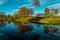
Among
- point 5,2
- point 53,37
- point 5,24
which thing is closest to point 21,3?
point 5,2

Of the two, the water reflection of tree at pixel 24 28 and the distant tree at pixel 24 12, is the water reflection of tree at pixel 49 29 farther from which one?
the distant tree at pixel 24 12

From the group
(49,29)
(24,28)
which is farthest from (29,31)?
(49,29)

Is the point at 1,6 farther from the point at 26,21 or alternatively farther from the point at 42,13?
the point at 42,13

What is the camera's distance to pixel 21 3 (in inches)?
174

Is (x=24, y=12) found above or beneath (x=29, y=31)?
above

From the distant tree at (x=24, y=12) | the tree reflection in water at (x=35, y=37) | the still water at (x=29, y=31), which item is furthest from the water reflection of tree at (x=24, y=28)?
the distant tree at (x=24, y=12)

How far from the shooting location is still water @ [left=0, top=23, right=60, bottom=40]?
4211 mm

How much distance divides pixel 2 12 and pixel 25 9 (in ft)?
2.45

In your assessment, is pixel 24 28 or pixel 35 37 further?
pixel 24 28

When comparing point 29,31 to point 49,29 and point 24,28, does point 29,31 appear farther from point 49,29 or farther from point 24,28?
point 49,29

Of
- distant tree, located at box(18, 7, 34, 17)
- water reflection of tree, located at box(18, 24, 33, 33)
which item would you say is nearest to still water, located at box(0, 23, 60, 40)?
water reflection of tree, located at box(18, 24, 33, 33)

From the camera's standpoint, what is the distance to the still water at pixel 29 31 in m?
4.21

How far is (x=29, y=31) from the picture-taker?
14.3 feet

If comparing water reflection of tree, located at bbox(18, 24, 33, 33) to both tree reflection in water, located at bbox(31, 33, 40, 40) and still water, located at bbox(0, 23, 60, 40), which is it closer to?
still water, located at bbox(0, 23, 60, 40)
